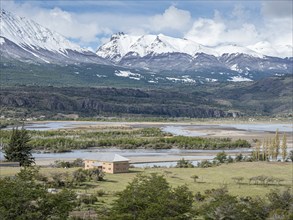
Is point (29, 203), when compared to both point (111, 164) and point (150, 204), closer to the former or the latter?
point (150, 204)

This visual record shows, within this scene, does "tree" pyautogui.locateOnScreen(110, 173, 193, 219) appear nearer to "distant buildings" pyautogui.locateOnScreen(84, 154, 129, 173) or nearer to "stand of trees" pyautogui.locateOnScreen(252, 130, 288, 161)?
"distant buildings" pyautogui.locateOnScreen(84, 154, 129, 173)

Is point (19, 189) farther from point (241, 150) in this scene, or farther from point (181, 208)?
point (241, 150)

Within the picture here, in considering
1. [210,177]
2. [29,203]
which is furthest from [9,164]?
[29,203]

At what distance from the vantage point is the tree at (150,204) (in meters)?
33.8

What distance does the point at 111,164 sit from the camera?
73688mm

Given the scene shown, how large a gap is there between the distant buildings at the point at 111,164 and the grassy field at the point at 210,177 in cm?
146

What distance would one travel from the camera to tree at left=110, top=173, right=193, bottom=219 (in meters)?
33.8

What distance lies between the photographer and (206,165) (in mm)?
84625

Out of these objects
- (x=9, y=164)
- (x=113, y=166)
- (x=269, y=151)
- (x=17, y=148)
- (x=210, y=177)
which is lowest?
(x=210, y=177)

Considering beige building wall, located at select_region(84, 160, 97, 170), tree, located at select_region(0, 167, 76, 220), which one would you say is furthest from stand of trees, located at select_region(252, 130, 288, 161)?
tree, located at select_region(0, 167, 76, 220)

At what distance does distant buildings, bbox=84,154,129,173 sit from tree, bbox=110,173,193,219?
117 feet

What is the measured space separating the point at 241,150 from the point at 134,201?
86844 millimetres

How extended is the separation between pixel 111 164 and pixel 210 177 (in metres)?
13.1

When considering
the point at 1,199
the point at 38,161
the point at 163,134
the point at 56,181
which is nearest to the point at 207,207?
the point at 1,199
